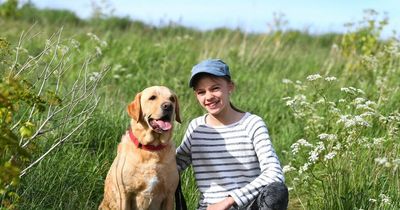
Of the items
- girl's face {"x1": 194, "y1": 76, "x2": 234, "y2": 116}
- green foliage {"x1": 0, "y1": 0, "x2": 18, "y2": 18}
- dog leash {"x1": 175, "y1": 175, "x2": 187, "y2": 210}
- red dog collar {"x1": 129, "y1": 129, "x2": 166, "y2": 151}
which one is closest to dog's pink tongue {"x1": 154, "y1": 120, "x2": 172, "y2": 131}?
red dog collar {"x1": 129, "y1": 129, "x2": 166, "y2": 151}

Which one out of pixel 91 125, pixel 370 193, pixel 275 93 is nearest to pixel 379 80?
pixel 275 93

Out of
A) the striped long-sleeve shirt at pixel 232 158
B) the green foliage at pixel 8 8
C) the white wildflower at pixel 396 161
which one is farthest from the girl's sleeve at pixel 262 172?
the green foliage at pixel 8 8

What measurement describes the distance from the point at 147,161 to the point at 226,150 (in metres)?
0.48

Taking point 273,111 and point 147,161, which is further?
point 273,111

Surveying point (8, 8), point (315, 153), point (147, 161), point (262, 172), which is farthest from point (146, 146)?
point (8, 8)

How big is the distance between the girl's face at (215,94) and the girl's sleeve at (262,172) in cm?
25

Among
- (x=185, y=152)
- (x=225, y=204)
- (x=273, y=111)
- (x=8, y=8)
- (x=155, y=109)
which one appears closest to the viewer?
(x=225, y=204)

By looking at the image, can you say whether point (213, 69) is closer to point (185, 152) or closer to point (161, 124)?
point (161, 124)

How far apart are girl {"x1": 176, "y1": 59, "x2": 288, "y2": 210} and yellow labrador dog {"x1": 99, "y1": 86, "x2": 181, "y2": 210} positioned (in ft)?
0.60

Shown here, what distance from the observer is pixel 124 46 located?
32.1ft

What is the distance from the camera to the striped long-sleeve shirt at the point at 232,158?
13.2 feet

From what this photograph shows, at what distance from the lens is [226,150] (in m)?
4.17

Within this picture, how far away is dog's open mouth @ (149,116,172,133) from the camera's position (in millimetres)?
4184

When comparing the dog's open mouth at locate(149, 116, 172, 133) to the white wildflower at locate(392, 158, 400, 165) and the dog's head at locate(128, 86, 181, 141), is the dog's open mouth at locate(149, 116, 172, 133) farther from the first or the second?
the white wildflower at locate(392, 158, 400, 165)
